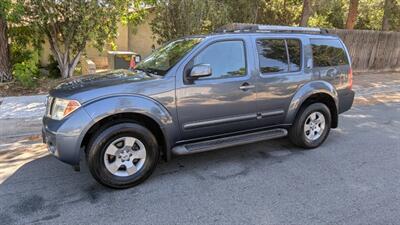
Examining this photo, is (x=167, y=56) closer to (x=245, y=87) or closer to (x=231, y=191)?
(x=245, y=87)

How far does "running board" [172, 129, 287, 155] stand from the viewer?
14.3 feet

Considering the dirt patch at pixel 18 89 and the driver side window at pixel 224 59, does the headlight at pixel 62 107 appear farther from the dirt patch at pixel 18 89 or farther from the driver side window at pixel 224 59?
the dirt patch at pixel 18 89

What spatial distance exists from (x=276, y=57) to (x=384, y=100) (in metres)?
6.44

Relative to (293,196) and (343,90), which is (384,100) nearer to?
(343,90)

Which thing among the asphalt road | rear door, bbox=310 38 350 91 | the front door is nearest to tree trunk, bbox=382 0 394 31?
rear door, bbox=310 38 350 91

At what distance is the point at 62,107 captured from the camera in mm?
3859

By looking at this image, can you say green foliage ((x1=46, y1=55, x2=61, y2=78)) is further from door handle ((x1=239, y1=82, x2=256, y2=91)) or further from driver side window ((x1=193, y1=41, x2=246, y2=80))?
door handle ((x1=239, y1=82, x2=256, y2=91))

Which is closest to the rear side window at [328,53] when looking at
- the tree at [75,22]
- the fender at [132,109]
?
the fender at [132,109]

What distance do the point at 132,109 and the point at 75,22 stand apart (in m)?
6.23

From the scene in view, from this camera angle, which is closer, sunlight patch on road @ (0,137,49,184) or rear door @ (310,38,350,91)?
sunlight patch on road @ (0,137,49,184)

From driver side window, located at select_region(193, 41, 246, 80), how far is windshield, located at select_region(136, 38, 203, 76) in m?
0.22

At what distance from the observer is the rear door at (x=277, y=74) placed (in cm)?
486

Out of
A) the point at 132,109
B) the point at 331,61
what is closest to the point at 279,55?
the point at 331,61

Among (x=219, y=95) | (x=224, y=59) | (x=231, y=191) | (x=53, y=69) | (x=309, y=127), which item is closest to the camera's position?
(x=231, y=191)
